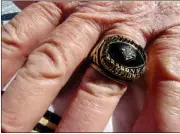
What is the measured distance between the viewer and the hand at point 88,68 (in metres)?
0.72

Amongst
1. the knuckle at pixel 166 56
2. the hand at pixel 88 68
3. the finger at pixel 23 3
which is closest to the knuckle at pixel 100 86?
the hand at pixel 88 68

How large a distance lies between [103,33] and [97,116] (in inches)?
9.7

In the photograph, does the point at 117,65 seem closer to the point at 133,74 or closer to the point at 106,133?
the point at 133,74

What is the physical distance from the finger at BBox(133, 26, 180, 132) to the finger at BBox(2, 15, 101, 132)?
177 millimetres

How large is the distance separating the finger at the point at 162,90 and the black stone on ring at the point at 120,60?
0.23ft

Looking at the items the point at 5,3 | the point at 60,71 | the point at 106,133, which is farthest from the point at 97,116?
the point at 5,3

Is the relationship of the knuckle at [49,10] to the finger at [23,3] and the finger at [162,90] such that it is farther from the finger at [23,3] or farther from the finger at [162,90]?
the finger at [162,90]

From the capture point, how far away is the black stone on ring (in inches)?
27.7

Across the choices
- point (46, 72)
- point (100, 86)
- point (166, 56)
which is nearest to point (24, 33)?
point (46, 72)

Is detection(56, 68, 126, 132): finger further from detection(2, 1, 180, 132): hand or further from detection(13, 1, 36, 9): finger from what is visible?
detection(13, 1, 36, 9): finger

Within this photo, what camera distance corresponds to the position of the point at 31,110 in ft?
2.37

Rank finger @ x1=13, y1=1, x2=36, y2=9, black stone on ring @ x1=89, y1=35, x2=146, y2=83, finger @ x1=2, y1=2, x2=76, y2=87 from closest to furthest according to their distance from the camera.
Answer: black stone on ring @ x1=89, y1=35, x2=146, y2=83 < finger @ x1=2, y1=2, x2=76, y2=87 < finger @ x1=13, y1=1, x2=36, y2=9

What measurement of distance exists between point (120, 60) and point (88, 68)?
0.33 feet

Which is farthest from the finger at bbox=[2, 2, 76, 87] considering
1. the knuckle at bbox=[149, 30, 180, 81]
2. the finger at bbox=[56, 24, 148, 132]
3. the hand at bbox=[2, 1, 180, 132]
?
the knuckle at bbox=[149, 30, 180, 81]
